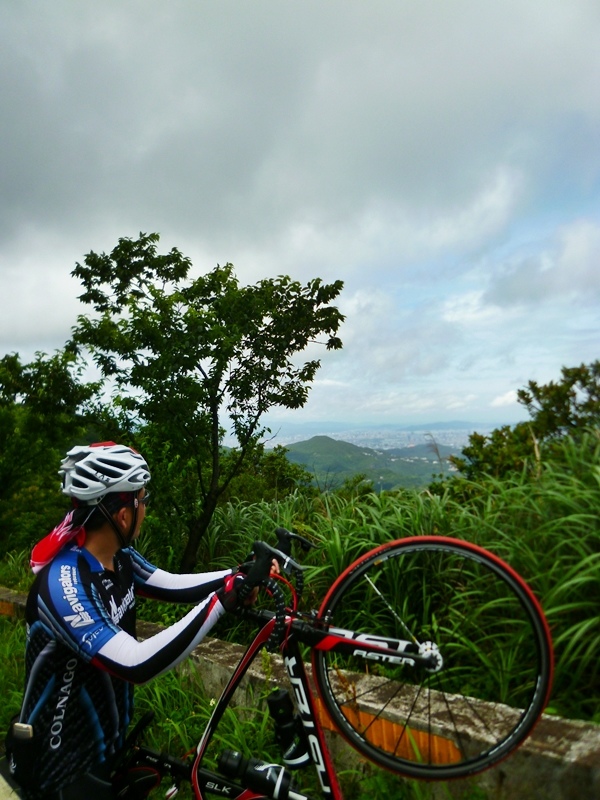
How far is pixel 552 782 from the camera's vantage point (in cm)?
190

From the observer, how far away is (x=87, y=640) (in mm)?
1905

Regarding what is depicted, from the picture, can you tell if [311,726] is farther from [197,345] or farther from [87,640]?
[197,345]

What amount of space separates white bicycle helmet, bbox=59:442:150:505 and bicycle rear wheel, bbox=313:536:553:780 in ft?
2.79

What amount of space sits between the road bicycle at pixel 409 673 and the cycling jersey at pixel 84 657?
23 cm

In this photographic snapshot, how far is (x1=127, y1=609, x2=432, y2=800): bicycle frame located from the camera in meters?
1.85

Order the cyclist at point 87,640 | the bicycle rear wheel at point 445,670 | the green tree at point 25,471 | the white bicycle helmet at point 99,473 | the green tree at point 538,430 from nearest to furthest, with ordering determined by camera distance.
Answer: the bicycle rear wheel at point 445,670, the cyclist at point 87,640, the white bicycle helmet at point 99,473, the green tree at point 538,430, the green tree at point 25,471

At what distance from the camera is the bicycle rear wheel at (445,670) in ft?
5.97

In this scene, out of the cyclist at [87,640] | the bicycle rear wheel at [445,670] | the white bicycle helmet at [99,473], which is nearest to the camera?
the bicycle rear wheel at [445,670]

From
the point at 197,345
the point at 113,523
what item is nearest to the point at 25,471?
the point at 197,345

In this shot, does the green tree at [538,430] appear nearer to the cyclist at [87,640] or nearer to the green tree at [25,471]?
the cyclist at [87,640]

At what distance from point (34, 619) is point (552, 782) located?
6.03 feet

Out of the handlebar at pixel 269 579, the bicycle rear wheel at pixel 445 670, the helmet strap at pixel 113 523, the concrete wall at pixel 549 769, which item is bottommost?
the concrete wall at pixel 549 769

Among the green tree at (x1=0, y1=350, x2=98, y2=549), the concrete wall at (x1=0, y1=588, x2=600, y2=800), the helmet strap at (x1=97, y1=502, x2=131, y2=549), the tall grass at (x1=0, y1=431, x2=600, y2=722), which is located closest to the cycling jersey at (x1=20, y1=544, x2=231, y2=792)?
the helmet strap at (x1=97, y1=502, x2=131, y2=549)

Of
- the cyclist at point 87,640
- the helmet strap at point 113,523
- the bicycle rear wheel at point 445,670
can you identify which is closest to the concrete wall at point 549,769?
the bicycle rear wheel at point 445,670
